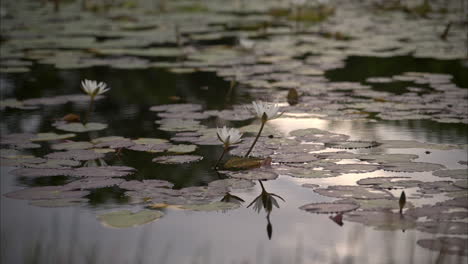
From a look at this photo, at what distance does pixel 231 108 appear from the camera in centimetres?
402

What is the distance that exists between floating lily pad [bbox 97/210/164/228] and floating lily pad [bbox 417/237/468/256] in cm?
84

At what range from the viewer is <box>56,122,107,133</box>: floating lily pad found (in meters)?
3.52

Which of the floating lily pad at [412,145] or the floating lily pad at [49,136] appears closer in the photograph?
the floating lily pad at [412,145]

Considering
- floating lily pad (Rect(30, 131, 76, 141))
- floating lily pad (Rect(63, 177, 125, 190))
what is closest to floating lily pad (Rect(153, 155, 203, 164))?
floating lily pad (Rect(63, 177, 125, 190))

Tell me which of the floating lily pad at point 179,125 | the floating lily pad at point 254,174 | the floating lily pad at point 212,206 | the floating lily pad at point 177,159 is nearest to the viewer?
the floating lily pad at point 212,206

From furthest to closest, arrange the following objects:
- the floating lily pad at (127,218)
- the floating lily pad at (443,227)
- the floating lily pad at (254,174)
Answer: the floating lily pad at (254,174) → the floating lily pad at (127,218) → the floating lily pad at (443,227)

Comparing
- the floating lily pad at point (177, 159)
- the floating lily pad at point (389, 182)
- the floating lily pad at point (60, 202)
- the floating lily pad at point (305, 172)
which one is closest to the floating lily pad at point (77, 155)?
the floating lily pad at point (177, 159)

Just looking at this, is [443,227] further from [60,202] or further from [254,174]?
[60,202]

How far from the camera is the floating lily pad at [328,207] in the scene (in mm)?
2326

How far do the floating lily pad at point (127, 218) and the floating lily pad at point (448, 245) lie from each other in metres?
0.84

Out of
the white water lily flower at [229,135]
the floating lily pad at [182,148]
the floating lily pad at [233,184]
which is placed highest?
the white water lily flower at [229,135]

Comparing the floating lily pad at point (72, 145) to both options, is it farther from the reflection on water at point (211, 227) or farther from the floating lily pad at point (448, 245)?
the floating lily pad at point (448, 245)

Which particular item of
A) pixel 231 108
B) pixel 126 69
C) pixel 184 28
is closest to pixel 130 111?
pixel 231 108

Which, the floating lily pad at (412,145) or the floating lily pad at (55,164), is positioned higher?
the floating lily pad at (55,164)
